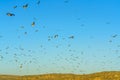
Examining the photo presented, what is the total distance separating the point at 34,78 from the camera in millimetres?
163500

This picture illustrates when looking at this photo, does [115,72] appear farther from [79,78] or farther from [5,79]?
[5,79]

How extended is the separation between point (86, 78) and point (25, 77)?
122 feet

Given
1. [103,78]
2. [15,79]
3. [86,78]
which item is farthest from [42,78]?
[103,78]

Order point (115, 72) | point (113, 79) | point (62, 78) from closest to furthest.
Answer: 1. point (113, 79)
2. point (115, 72)
3. point (62, 78)

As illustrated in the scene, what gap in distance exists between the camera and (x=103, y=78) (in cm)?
12412

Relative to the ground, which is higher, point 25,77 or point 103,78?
point 25,77

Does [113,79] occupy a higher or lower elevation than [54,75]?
lower

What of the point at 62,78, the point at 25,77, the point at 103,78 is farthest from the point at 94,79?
the point at 25,77

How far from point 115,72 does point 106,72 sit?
3807mm

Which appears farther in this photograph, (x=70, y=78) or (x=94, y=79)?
(x=70, y=78)

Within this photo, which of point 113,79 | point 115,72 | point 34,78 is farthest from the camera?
point 34,78

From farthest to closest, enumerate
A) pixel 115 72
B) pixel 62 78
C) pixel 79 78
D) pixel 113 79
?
pixel 62 78
pixel 79 78
pixel 115 72
pixel 113 79

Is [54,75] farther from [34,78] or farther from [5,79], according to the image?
[5,79]

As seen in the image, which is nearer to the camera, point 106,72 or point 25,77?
point 106,72
